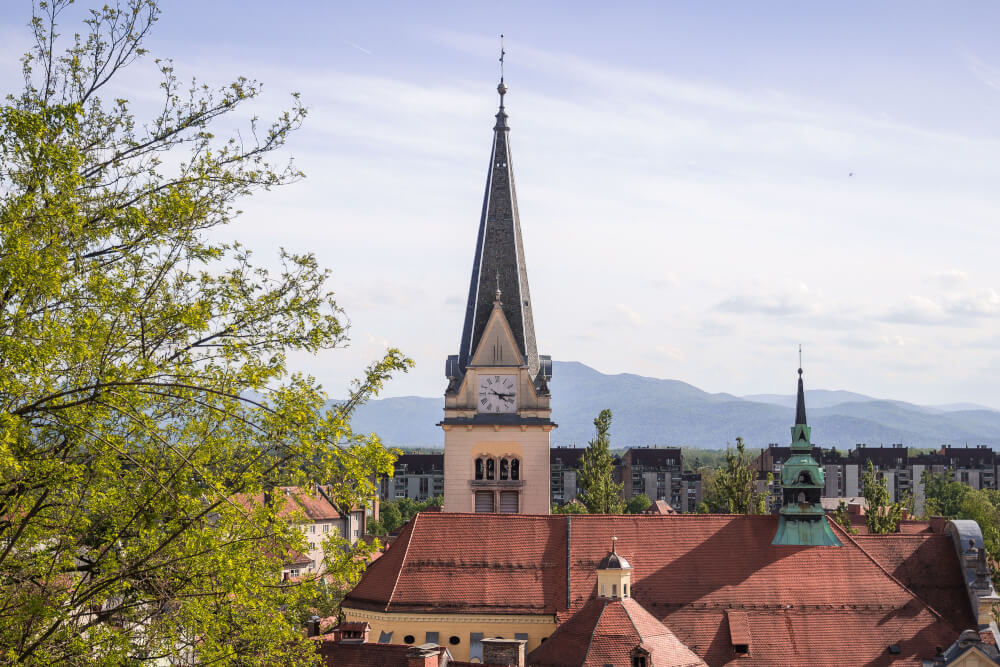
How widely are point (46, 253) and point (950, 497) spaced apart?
604ft

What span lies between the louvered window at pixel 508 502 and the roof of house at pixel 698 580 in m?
5.82

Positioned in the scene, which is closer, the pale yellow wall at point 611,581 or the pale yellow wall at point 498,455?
the pale yellow wall at point 611,581

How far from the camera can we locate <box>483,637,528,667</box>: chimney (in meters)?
44.2

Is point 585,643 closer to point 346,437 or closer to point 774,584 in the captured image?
point 774,584

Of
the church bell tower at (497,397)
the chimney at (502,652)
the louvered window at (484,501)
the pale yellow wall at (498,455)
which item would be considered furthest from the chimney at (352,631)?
the louvered window at (484,501)

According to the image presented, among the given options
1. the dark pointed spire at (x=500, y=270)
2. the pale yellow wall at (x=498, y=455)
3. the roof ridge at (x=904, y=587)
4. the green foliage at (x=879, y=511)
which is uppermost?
the dark pointed spire at (x=500, y=270)

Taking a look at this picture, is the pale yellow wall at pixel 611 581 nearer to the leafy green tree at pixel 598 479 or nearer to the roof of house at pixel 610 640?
the roof of house at pixel 610 640

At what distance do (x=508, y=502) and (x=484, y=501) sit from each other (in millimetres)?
1142

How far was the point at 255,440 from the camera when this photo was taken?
2012cm

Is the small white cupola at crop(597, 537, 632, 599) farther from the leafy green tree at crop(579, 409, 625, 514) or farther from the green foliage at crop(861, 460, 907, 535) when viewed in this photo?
the green foliage at crop(861, 460, 907, 535)

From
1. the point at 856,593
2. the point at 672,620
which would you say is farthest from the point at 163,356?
the point at 856,593

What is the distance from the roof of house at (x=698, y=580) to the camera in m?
46.1

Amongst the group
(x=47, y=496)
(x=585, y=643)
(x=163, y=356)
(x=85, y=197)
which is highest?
(x=85, y=197)

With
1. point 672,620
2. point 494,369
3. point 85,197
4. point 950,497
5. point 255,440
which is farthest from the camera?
point 950,497
